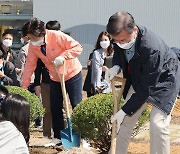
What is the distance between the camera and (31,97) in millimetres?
6320

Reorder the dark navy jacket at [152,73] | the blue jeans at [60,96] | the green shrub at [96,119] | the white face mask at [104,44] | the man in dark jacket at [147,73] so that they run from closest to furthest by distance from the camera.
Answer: the man in dark jacket at [147,73] → the dark navy jacket at [152,73] → the green shrub at [96,119] → the blue jeans at [60,96] → the white face mask at [104,44]

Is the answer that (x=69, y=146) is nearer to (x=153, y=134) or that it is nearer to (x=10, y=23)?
(x=153, y=134)

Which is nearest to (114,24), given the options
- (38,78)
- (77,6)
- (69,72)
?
(69,72)

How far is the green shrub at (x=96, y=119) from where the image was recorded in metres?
5.72

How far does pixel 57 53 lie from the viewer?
Answer: 6184 mm

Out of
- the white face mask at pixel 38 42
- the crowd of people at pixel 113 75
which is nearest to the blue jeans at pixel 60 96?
the crowd of people at pixel 113 75

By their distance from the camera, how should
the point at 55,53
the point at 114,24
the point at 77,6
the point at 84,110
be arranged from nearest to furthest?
the point at 114,24
the point at 84,110
the point at 55,53
the point at 77,6

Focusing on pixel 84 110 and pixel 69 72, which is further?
pixel 69 72

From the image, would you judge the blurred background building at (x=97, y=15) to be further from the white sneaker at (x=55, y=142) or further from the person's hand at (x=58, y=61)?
the person's hand at (x=58, y=61)

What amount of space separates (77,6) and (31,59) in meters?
28.0

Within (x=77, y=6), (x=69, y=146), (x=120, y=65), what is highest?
(x=120, y=65)

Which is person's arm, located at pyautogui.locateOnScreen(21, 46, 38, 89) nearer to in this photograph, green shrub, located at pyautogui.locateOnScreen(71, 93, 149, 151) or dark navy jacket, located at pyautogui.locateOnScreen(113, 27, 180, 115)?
green shrub, located at pyautogui.locateOnScreen(71, 93, 149, 151)

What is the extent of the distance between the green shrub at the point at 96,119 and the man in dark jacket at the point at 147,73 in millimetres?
938

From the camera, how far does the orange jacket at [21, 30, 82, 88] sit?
19.8ft
